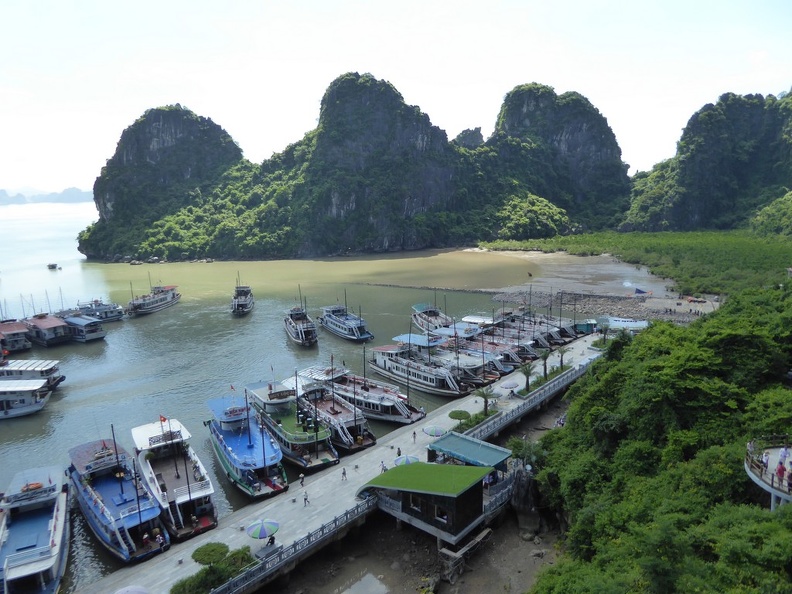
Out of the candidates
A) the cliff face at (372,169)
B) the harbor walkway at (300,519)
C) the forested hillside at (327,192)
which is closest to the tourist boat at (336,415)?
the harbor walkway at (300,519)

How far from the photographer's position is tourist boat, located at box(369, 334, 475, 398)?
41.8 meters

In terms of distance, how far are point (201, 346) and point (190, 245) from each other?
90556 millimetres

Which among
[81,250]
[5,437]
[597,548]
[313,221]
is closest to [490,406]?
[597,548]

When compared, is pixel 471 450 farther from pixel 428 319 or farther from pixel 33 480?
pixel 428 319

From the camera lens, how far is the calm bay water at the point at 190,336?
37.2 meters

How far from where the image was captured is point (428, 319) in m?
61.7

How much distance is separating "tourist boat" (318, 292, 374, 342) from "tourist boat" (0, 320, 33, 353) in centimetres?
3323

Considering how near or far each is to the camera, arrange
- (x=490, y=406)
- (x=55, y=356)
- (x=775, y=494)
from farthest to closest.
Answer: (x=55, y=356), (x=490, y=406), (x=775, y=494)

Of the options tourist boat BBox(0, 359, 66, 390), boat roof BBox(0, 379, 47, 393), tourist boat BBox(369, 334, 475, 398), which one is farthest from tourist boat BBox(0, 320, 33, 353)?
tourist boat BBox(369, 334, 475, 398)

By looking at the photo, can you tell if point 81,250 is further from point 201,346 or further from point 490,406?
point 490,406

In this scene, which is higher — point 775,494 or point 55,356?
point 775,494

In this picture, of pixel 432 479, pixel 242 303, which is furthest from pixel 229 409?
pixel 242 303

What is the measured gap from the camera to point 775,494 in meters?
15.1

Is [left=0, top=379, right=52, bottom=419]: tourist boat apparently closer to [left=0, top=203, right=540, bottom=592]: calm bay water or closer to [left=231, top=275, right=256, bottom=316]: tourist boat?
[left=0, top=203, right=540, bottom=592]: calm bay water
